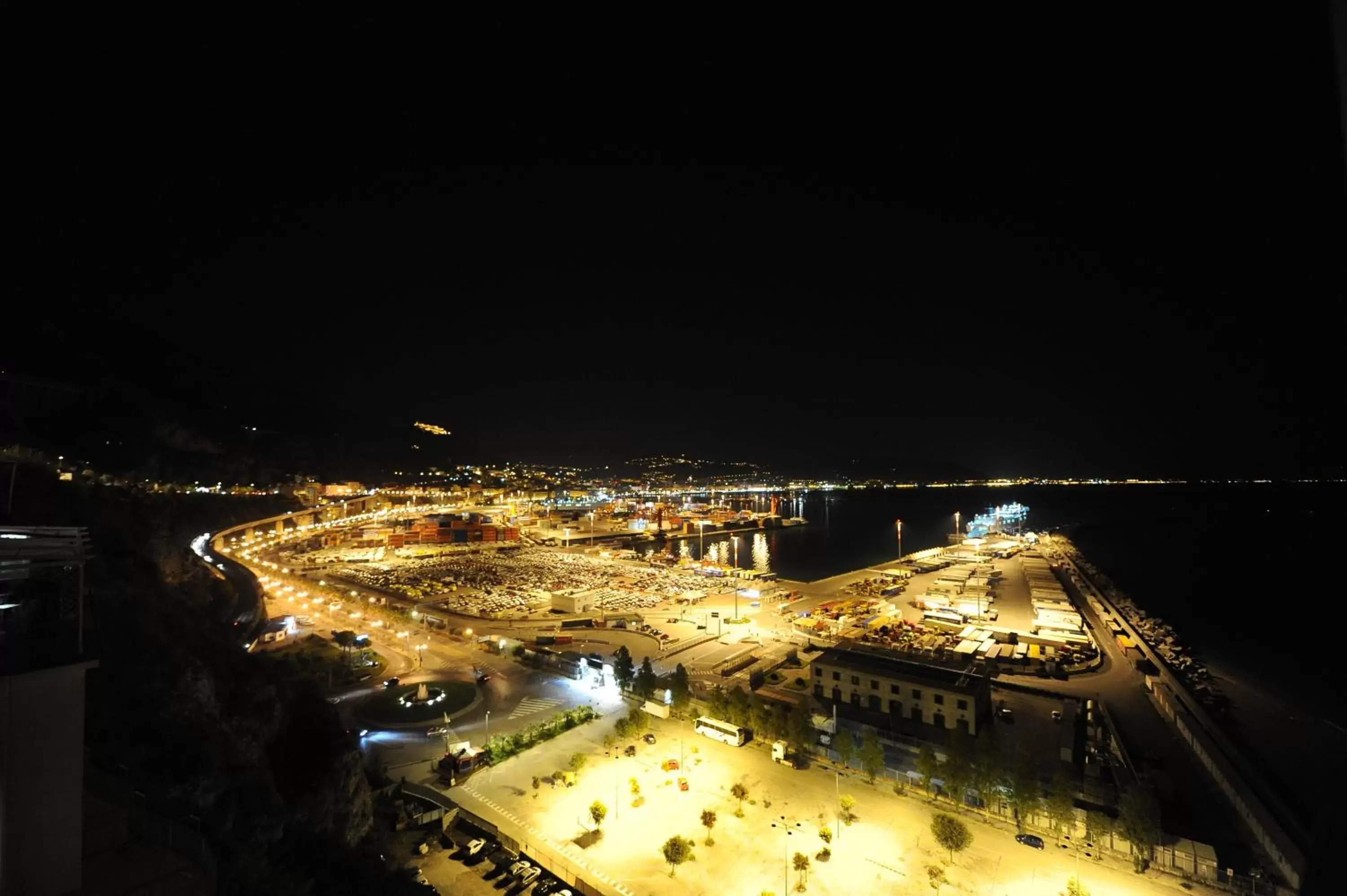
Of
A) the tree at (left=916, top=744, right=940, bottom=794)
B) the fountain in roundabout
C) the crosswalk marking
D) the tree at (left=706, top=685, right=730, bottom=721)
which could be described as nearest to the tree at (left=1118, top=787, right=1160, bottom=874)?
the tree at (left=916, top=744, right=940, bottom=794)

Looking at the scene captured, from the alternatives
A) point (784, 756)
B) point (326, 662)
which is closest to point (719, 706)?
point (784, 756)

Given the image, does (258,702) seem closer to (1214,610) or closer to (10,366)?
(10,366)

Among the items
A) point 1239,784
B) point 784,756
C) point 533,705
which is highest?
point 784,756

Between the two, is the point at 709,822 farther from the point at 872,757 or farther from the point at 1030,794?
the point at 1030,794

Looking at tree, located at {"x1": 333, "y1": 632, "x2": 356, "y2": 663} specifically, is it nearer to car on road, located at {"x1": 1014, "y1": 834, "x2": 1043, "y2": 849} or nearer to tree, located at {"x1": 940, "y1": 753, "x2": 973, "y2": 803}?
tree, located at {"x1": 940, "y1": 753, "x2": 973, "y2": 803}

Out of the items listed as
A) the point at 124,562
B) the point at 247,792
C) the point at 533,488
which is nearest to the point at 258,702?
the point at 247,792

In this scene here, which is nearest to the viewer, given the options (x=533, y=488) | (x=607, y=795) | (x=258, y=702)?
(x=258, y=702)
